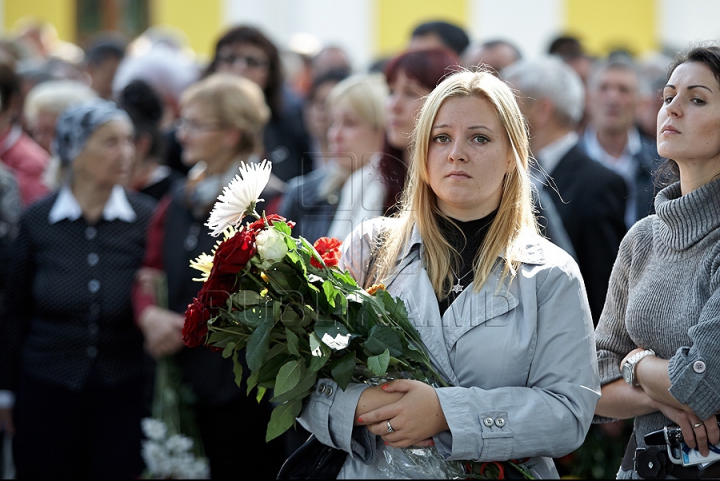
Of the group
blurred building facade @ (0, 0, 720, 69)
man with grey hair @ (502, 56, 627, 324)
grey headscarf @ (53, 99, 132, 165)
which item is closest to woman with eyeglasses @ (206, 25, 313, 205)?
grey headscarf @ (53, 99, 132, 165)

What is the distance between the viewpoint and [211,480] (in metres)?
4.66

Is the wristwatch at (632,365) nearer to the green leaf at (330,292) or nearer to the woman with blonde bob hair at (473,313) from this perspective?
the woman with blonde bob hair at (473,313)

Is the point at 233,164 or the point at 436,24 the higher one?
the point at 436,24

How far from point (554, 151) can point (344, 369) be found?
272 centimetres

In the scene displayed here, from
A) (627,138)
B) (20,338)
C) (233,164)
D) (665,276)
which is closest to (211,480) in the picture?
(20,338)

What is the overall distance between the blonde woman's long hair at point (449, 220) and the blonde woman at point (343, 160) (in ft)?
4.81

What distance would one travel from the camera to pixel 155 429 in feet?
15.0

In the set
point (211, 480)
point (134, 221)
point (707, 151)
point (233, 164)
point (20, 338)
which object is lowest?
point (211, 480)

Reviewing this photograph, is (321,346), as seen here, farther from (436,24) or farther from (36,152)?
(36,152)

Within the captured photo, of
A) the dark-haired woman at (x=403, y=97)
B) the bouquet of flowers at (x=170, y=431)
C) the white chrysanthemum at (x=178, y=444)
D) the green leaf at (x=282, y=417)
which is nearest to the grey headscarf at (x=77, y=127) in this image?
the bouquet of flowers at (x=170, y=431)

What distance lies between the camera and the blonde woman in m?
4.35

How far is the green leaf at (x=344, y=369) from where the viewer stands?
8.13 feet

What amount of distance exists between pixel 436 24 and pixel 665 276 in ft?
11.4

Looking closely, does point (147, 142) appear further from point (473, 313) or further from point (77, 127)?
point (473, 313)
